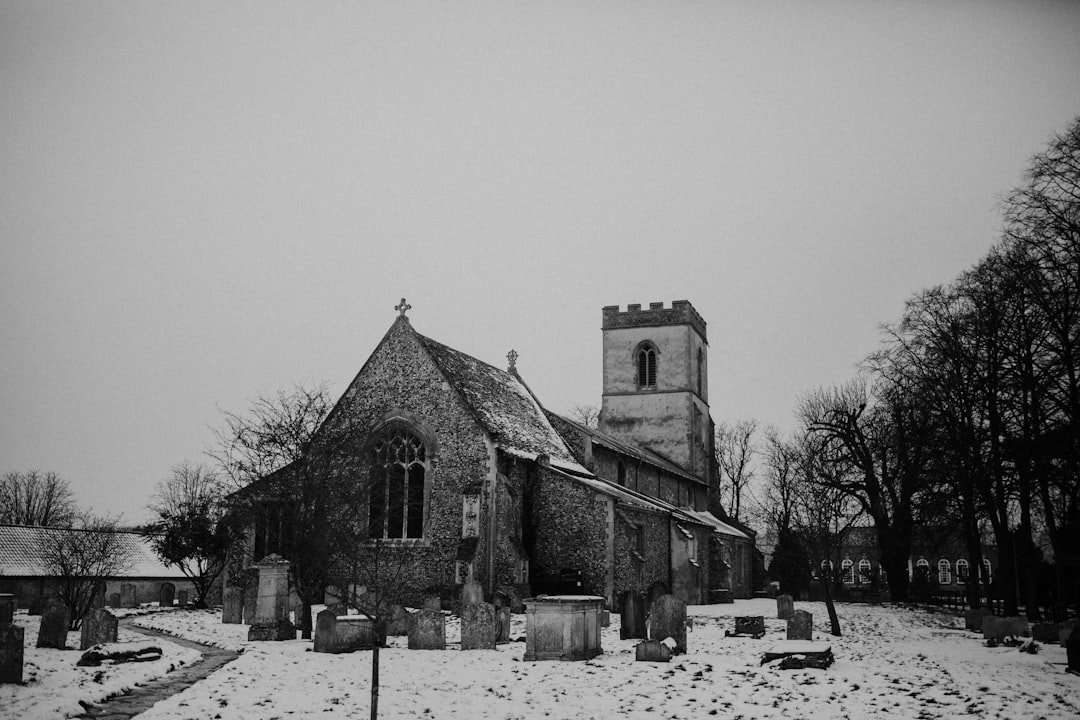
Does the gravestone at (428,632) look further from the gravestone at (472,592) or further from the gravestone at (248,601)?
the gravestone at (248,601)

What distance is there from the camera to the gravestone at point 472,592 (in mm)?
22391

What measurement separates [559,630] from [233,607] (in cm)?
1172

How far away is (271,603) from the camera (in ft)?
58.1

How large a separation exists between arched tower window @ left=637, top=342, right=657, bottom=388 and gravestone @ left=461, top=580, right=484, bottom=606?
81.7 ft

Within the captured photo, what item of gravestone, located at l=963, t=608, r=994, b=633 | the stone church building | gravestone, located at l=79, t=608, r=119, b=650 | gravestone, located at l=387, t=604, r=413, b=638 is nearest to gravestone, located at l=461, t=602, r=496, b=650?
gravestone, located at l=387, t=604, r=413, b=638

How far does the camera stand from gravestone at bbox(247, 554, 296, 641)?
1762 cm

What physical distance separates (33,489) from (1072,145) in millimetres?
72110

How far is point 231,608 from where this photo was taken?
73.7 ft

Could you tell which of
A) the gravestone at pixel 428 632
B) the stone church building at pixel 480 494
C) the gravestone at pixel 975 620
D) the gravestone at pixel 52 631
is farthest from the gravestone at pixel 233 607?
the gravestone at pixel 975 620

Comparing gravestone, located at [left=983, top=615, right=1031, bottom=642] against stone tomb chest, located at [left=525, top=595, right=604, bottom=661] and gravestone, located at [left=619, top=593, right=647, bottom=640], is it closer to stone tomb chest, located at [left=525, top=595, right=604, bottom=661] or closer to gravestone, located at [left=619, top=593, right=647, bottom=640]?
gravestone, located at [left=619, top=593, right=647, bottom=640]

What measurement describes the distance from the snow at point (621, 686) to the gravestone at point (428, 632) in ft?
1.22

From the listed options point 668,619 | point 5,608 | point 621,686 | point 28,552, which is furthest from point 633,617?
point 28,552

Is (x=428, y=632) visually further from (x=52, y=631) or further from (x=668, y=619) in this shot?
(x=52, y=631)

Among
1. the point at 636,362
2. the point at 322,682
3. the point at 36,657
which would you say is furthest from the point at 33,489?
the point at 322,682
